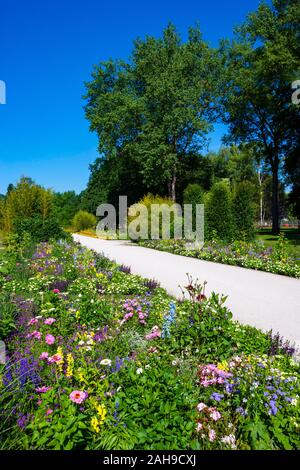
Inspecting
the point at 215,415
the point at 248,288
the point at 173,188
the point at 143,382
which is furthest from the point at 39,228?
the point at 173,188

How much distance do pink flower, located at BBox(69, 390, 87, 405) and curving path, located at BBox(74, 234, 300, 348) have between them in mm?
3028

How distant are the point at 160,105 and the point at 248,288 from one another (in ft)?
73.9

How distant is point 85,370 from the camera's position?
2.72 m

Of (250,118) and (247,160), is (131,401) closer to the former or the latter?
(250,118)

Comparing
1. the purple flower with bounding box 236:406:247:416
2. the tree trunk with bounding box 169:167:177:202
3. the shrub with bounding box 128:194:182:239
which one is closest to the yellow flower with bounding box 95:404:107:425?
the purple flower with bounding box 236:406:247:416

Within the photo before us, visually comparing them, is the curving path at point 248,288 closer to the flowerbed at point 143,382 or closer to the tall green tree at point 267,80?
the flowerbed at point 143,382

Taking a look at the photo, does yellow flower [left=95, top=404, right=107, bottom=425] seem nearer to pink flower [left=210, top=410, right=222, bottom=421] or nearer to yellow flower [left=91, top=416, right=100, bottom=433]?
yellow flower [left=91, top=416, right=100, bottom=433]

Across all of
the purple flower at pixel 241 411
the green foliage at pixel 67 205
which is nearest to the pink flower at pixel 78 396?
the purple flower at pixel 241 411

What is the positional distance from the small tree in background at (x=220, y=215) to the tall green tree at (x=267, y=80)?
10.8 meters

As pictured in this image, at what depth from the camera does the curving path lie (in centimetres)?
517

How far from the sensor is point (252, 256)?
10.9 meters

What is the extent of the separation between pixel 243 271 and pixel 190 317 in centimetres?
591

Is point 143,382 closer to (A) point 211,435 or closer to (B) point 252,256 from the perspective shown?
(A) point 211,435

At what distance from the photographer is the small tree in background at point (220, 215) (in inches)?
663
